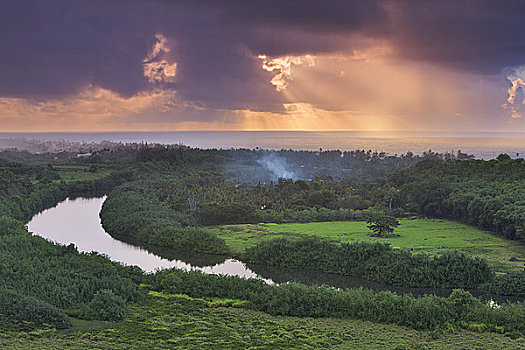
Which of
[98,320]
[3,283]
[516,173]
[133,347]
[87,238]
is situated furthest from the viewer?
[516,173]

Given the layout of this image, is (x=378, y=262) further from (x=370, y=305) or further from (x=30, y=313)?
(x=30, y=313)

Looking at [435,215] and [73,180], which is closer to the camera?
[435,215]

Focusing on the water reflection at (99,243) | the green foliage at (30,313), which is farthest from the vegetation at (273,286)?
the water reflection at (99,243)

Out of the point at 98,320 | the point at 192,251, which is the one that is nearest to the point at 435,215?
the point at 192,251

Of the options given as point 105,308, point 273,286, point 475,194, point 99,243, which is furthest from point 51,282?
point 475,194

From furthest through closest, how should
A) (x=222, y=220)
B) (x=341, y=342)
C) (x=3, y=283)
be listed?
1. (x=222, y=220)
2. (x=3, y=283)
3. (x=341, y=342)

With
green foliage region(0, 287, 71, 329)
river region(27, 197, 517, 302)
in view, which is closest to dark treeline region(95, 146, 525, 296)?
river region(27, 197, 517, 302)

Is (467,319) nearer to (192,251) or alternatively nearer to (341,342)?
(341,342)

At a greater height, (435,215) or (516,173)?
(516,173)
